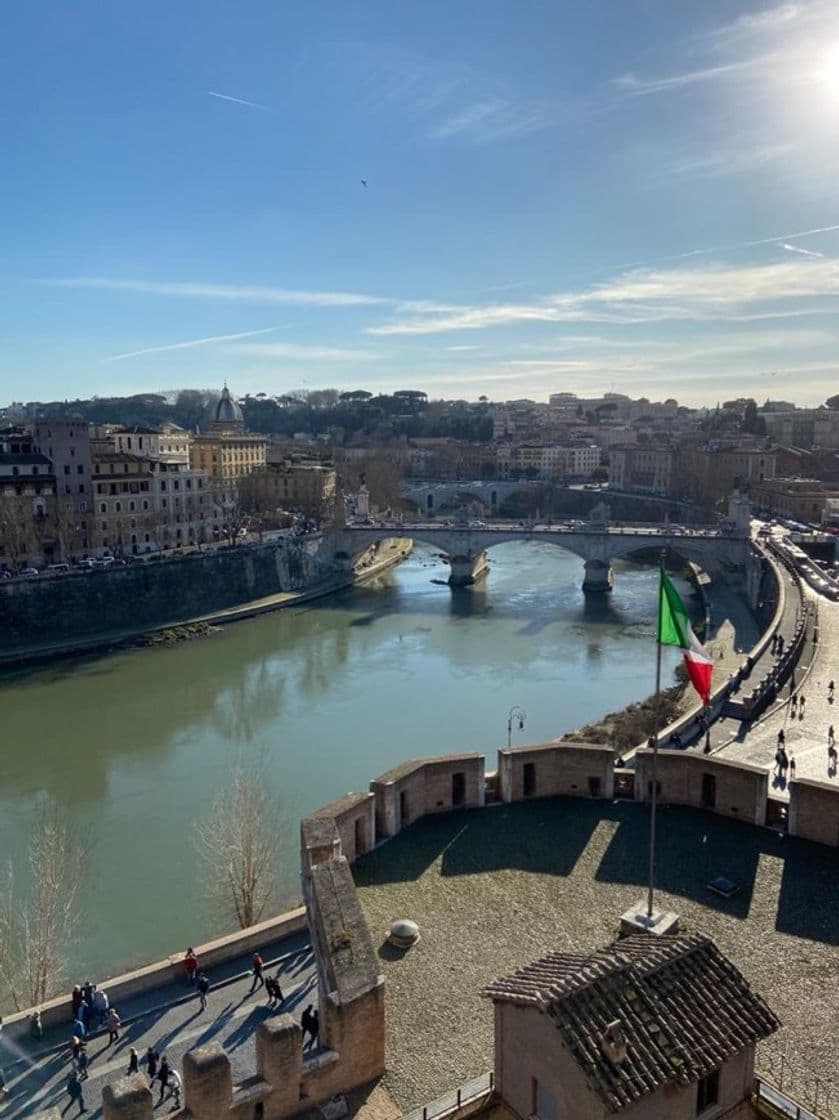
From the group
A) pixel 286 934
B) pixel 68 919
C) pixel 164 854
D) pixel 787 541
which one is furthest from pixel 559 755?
pixel 787 541

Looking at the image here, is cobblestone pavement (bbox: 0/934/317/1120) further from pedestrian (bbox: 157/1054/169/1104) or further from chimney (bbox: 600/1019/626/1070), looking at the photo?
chimney (bbox: 600/1019/626/1070)

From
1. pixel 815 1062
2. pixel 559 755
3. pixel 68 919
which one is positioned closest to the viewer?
pixel 815 1062

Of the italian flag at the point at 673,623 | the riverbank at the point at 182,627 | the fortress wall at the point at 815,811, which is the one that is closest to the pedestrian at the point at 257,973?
the italian flag at the point at 673,623

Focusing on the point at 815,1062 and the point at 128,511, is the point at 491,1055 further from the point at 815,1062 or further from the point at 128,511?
the point at 128,511

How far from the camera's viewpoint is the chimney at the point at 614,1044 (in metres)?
3.44

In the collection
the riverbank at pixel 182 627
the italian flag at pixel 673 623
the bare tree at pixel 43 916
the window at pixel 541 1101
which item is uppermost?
the italian flag at pixel 673 623

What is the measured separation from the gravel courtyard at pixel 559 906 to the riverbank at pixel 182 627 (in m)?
17.1

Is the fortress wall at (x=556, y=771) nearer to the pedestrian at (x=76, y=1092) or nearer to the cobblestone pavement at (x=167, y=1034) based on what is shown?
the cobblestone pavement at (x=167, y=1034)

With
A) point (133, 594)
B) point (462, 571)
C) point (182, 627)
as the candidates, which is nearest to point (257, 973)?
point (182, 627)

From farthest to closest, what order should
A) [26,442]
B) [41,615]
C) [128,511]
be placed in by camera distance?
[128,511] → [26,442] → [41,615]

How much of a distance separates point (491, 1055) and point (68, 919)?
238 inches

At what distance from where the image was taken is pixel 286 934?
6398 mm

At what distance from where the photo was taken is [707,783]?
24.2 feet

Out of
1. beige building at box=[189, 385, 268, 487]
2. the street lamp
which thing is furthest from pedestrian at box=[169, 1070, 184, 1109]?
beige building at box=[189, 385, 268, 487]
